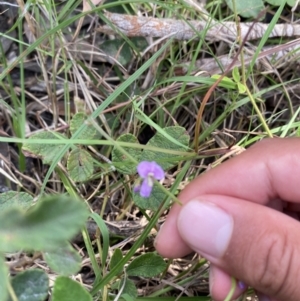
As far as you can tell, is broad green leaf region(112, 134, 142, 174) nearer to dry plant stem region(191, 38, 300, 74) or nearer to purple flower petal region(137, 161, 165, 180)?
purple flower petal region(137, 161, 165, 180)

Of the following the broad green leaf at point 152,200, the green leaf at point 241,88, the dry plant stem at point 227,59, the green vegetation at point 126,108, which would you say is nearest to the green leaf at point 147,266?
the green vegetation at point 126,108

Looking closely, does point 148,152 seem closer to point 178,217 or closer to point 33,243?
point 178,217

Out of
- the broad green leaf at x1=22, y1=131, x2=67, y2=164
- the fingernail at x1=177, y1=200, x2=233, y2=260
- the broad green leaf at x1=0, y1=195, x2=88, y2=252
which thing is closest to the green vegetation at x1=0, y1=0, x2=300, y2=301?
the broad green leaf at x1=22, y1=131, x2=67, y2=164

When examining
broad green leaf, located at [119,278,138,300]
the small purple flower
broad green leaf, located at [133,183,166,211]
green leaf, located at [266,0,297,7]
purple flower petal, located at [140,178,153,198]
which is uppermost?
green leaf, located at [266,0,297,7]

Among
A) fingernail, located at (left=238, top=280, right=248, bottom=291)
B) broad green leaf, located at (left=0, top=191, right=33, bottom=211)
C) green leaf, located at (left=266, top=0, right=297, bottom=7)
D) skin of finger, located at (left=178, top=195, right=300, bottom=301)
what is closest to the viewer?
skin of finger, located at (left=178, top=195, right=300, bottom=301)

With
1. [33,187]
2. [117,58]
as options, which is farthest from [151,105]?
[33,187]

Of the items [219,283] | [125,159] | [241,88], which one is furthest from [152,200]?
[241,88]

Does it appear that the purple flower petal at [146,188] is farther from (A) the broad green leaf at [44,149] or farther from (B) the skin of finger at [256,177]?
(A) the broad green leaf at [44,149]

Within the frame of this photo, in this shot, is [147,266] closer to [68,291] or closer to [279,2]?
[68,291]
